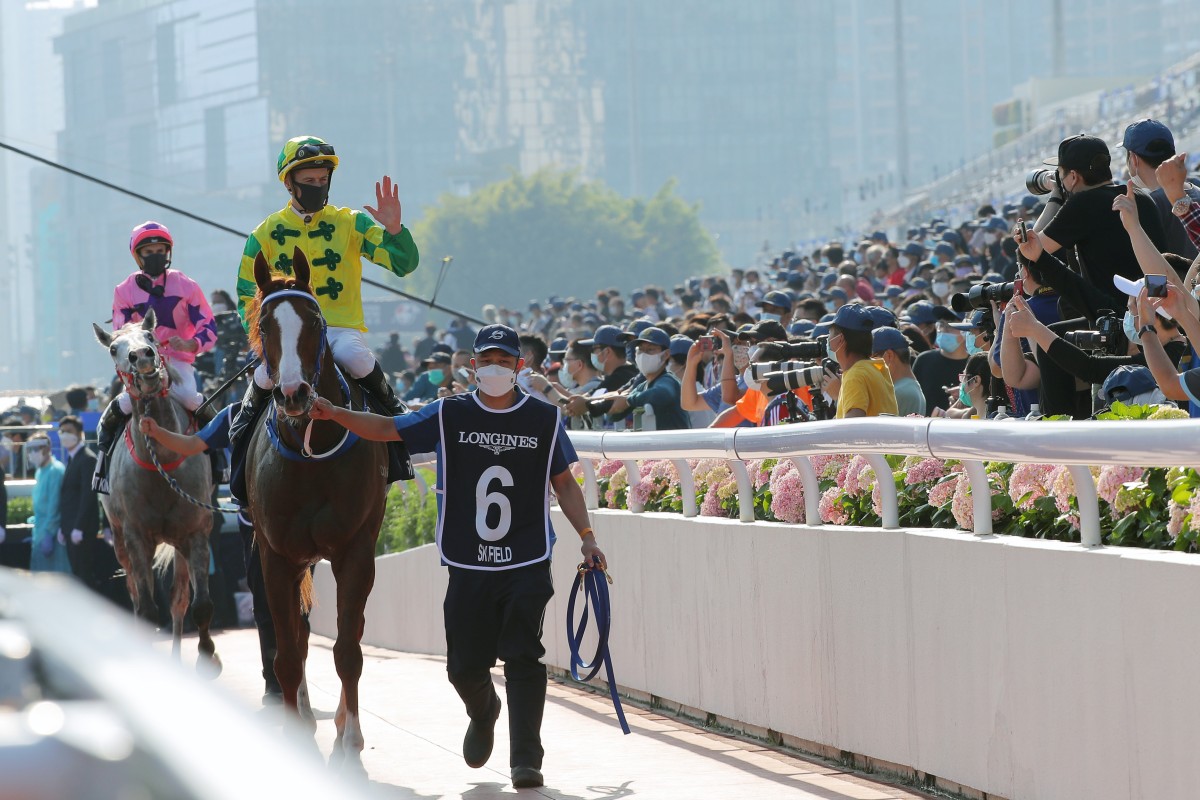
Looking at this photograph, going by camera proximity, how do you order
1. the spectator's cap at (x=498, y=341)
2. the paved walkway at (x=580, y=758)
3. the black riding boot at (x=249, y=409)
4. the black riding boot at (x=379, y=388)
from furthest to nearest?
the black riding boot at (x=379, y=388) < the black riding boot at (x=249, y=409) < the spectator's cap at (x=498, y=341) < the paved walkway at (x=580, y=758)

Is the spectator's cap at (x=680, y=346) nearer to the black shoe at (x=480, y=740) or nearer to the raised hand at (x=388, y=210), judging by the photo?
the raised hand at (x=388, y=210)

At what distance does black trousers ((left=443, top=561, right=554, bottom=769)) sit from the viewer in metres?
7.18

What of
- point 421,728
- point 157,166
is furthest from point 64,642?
point 157,166

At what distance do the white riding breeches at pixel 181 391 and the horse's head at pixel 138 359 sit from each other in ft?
0.83

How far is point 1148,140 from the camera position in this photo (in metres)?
7.45

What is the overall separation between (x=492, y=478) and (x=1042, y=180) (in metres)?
2.70

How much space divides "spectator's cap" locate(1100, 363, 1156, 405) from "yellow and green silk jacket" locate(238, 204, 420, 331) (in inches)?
127

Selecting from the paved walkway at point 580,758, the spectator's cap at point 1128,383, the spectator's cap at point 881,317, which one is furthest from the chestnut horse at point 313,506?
the spectator's cap at point 1128,383

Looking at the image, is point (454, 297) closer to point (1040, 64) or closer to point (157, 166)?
point (157, 166)

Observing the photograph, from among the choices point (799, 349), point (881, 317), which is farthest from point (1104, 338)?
point (799, 349)

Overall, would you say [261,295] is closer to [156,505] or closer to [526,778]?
[526,778]

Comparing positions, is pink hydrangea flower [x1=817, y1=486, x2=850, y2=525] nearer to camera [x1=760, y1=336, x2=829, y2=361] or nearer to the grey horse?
camera [x1=760, y1=336, x2=829, y2=361]

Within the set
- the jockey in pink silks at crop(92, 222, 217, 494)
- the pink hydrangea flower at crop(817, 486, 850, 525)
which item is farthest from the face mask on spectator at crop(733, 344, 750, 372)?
the pink hydrangea flower at crop(817, 486, 850, 525)

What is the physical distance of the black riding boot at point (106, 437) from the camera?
38.5ft
